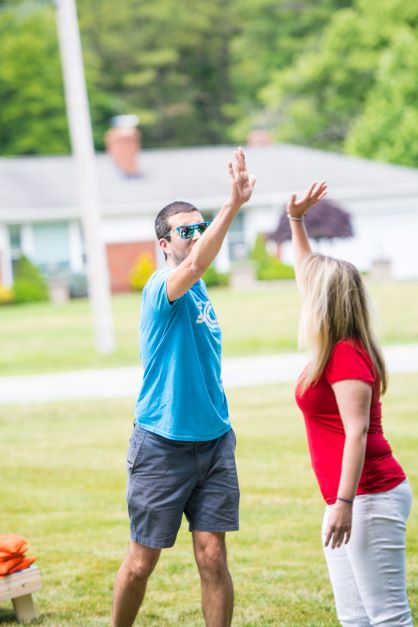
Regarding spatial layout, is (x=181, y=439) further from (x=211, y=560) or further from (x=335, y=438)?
(x=335, y=438)

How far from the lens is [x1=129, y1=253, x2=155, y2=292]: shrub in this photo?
4019 centimetres

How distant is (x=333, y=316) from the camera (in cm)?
383

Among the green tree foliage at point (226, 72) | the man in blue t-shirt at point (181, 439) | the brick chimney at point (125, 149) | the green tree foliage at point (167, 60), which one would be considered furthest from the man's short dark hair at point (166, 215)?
the green tree foliage at point (167, 60)

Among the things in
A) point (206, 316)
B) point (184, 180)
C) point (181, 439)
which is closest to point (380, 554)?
point (181, 439)

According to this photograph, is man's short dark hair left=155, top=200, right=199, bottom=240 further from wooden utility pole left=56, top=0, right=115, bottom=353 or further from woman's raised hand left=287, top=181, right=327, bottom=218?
wooden utility pole left=56, top=0, right=115, bottom=353

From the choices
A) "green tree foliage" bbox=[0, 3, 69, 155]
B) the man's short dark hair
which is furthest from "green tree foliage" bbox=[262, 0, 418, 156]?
the man's short dark hair

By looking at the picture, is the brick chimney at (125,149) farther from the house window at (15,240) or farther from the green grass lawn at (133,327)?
the green grass lawn at (133,327)

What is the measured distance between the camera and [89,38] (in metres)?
65.2

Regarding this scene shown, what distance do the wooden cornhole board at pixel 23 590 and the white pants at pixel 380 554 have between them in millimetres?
2138

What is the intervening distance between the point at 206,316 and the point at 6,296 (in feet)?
112

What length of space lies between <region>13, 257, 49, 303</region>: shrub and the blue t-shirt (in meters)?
34.3

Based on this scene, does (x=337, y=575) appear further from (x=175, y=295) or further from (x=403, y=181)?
(x=403, y=181)

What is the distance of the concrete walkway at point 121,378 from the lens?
584 inches

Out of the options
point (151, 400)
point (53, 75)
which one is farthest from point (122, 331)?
point (53, 75)
